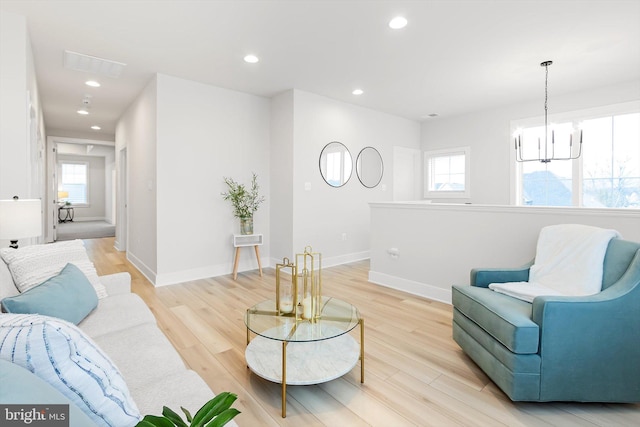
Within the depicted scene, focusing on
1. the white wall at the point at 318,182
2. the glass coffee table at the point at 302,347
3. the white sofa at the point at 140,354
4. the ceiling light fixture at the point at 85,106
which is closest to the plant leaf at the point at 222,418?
the white sofa at the point at 140,354

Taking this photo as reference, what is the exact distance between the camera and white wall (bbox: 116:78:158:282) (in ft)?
14.0

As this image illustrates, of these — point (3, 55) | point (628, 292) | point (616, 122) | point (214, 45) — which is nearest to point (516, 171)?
point (616, 122)

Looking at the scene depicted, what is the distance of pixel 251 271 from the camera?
4852 mm

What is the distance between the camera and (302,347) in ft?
7.34

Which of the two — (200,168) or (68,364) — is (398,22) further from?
(68,364)

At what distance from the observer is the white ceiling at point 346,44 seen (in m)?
2.70

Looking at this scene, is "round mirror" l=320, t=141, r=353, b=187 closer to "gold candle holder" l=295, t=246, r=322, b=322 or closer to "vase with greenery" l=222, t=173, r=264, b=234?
"vase with greenery" l=222, t=173, r=264, b=234

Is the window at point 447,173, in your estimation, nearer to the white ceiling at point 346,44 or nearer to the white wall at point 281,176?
the white ceiling at point 346,44

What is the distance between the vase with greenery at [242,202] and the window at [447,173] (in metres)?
3.86

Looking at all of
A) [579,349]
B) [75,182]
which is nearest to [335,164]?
[579,349]

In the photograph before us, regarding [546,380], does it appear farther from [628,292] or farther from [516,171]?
[516,171]

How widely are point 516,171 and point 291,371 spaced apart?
532cm

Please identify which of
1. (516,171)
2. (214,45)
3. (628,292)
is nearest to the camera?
(628,292)

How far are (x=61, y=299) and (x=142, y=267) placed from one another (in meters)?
3.41
